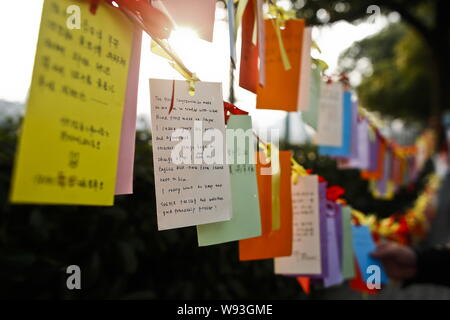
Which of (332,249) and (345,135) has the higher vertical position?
(345,135)

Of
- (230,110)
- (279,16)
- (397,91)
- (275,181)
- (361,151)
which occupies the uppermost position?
(397,91)

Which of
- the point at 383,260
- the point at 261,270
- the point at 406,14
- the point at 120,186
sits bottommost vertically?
the point at 261,270

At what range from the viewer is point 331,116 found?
168 centimetres

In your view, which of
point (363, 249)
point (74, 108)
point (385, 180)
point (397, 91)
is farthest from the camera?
point (397, 91)

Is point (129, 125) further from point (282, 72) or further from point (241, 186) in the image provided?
point (282, 72)

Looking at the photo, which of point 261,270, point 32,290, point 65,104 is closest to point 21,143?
point 65,104

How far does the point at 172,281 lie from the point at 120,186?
123 cm

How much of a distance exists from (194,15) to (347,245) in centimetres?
97

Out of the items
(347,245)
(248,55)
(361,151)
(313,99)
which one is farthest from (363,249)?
(248,55)

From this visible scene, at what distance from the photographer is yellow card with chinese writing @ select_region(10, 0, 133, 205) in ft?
1.57

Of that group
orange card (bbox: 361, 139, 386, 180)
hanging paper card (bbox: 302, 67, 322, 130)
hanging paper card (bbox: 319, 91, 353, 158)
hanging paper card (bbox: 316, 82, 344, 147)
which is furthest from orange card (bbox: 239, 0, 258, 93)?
orange card (bbox: 361, 139, 386, 180)

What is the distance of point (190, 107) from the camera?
77 cm

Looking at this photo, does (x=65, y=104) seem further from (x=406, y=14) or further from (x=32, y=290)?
(x=406, y=14)

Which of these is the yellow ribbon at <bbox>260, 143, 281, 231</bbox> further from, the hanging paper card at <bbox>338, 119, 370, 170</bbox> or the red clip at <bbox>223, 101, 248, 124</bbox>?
the hanging paper card at <bbox>338, 119, 370, 170</bbox>
